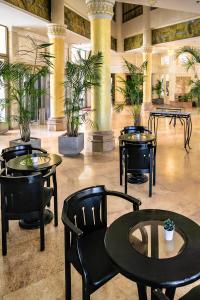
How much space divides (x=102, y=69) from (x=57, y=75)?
148 inches

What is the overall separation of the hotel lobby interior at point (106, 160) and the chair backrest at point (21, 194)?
36 mm

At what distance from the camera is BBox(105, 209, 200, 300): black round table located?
4.60 feet

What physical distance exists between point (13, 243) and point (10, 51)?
9.36 m

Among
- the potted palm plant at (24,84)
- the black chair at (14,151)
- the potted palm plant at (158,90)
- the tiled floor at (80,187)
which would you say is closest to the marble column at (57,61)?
the tiled floor at (80,187)

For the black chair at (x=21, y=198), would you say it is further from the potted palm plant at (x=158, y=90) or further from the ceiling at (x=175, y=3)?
the potted palm plant at (x=158, y=90)

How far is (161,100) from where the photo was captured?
23688 millimetres

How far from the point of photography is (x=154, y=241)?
6.15ft

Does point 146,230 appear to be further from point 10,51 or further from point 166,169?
point 10,51

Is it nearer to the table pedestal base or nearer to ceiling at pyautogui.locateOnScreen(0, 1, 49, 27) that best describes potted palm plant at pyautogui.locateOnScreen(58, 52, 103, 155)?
the table pedestal base

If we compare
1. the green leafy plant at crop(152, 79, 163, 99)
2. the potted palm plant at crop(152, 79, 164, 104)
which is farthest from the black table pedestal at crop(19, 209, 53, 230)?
the green leafy plant at crop(152, 79, 163, 99)

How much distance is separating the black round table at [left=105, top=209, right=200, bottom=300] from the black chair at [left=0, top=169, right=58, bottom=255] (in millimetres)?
1106

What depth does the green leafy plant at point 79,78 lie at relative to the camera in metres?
6.35

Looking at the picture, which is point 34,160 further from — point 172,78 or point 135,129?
point 172,78

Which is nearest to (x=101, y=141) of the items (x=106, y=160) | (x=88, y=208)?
(x=106, y=160)
